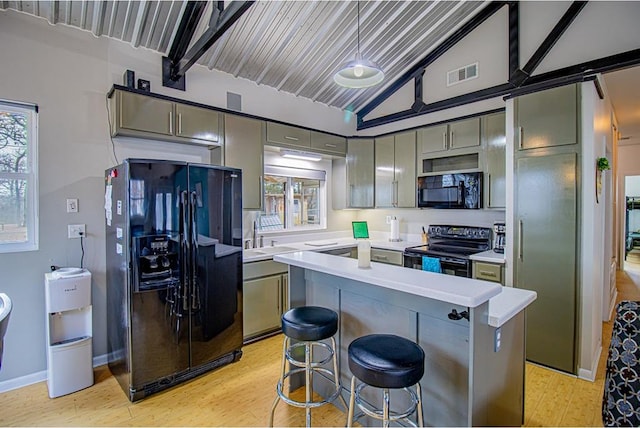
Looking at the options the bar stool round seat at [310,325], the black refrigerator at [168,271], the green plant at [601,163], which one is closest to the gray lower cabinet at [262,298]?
the black refrigerator at [168,271]

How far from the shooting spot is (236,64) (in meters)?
3.59

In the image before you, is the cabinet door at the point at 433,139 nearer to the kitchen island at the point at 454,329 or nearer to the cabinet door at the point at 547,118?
the cabinet door at the point at 547,118

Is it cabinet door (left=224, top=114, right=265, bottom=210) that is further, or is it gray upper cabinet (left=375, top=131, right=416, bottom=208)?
gray upper cabinet (left=375, top=131, right=416, bottom=208)

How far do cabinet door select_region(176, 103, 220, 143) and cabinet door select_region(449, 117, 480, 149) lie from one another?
269cm

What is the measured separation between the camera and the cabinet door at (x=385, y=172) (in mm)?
4430

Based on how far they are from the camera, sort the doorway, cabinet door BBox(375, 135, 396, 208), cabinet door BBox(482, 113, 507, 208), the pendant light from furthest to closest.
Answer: the doorway, cabinet door BBox(375, 135, 396, 208), cabinet door BBox(482, 113, 507, 208), the pendant light

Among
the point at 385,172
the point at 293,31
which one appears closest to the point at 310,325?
the point at 293,31

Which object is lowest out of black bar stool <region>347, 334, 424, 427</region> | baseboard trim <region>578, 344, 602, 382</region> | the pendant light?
baseboard trim <region>578, 344, 602, 382</region>

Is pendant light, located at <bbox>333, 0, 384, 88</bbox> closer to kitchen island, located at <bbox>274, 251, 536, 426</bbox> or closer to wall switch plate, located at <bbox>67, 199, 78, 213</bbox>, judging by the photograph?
kitchen island, located at <bbox>274, 251, 536, 426</bbox>

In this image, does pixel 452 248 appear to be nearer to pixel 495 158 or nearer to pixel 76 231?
pixel 495 158

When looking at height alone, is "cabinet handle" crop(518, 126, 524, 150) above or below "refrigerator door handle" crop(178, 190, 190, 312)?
above

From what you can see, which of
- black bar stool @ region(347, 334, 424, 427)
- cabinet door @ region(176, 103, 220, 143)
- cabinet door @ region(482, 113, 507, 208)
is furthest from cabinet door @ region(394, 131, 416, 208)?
black bar stool @ region(347, 334, 424, 427)

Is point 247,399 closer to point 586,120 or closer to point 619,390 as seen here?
point 619,390

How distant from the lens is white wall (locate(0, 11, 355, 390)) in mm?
2549
